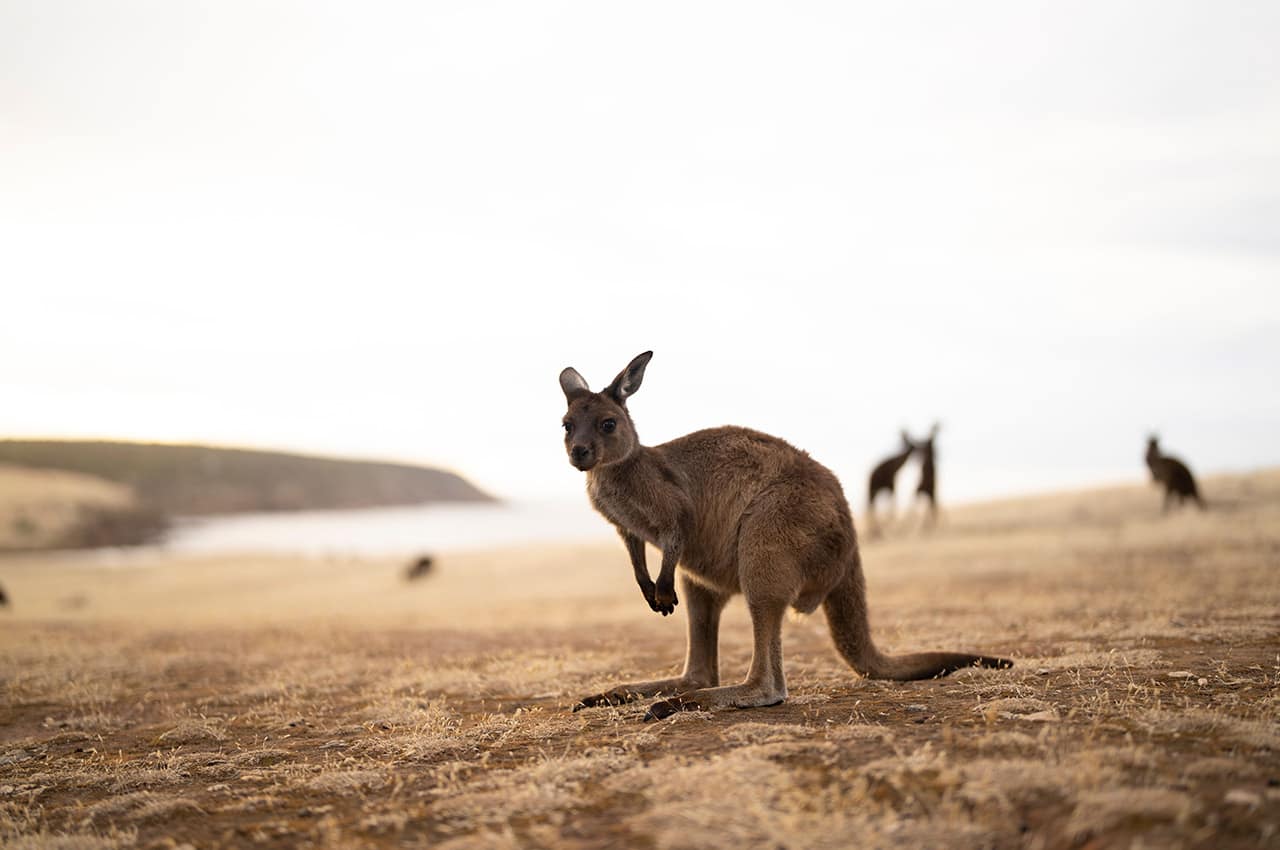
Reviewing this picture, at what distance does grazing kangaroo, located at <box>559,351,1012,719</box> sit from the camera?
5.34 meters

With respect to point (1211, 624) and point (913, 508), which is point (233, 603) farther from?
point (1211, 624)

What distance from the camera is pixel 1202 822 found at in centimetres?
304

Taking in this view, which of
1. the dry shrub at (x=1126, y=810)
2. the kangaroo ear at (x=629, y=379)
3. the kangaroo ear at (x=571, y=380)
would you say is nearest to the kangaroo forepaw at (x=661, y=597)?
the kangaroo ear at (x=629, y=379)

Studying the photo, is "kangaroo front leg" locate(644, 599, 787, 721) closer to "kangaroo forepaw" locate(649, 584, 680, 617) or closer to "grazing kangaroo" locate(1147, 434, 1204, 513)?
"kangaroo forepaw" locate(649, 584, 680, 617)

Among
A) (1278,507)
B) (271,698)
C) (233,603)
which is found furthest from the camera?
(233,603)

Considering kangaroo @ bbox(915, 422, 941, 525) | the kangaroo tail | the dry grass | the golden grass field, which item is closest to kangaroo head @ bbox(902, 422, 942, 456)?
kangaroo @ bbox(915, 422, 941, 525)

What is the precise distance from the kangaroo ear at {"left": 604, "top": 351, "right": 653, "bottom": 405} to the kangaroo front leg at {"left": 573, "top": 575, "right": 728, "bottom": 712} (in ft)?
4.37

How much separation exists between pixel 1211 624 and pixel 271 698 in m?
8.40

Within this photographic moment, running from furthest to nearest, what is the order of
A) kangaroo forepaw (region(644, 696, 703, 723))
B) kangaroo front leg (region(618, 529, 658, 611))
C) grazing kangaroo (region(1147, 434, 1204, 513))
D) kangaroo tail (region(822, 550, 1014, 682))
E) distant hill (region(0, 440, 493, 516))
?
distant hill (region(0, 440, 493, 516)) → grazing kangaroo (region(1147, 434, 1204, 513)) → kangaroo tail (region(822, 550, 1014, 682)) → kangaroo front leg (region(618, 529, 658, 611)) → kangaroo forepaw (region(644, 696, 703, 723))

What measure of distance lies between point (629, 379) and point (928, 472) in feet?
64.4

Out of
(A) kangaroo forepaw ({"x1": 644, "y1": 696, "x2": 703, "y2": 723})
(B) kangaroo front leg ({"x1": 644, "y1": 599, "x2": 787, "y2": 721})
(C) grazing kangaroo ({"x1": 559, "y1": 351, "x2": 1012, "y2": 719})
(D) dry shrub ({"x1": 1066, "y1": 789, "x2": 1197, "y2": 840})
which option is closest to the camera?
(D) dry shrub ({"x1": 1066, "y1": 789, "x2": 1197, "y2": 840})

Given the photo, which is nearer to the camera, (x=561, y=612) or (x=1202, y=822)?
(x=1202, y=822)

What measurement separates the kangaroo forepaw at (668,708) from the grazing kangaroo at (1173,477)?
66.3 feet

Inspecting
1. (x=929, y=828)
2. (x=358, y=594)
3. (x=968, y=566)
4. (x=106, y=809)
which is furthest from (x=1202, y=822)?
(x=358, y=594)
